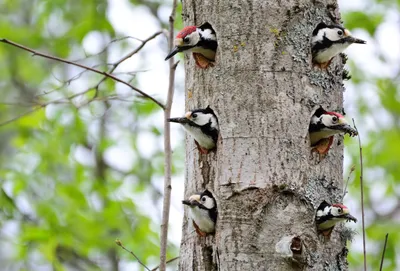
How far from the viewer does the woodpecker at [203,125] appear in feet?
9.64

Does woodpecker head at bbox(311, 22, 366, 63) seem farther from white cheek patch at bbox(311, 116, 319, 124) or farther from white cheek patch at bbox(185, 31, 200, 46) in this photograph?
white cheek patch at bbox(185, 31, 200, 46)

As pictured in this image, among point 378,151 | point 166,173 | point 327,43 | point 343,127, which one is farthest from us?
point 378,151

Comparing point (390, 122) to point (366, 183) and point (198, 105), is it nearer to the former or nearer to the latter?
point (366, 183)

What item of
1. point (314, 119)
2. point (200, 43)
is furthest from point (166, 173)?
point (314, 119)

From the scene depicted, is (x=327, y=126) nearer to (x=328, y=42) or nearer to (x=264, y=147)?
(x=264, y=147)

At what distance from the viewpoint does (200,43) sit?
9.96ft

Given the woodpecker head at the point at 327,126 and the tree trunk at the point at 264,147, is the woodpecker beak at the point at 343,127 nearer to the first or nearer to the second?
the woodpecker head at the point at 327,126

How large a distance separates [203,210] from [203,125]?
359 millimetres

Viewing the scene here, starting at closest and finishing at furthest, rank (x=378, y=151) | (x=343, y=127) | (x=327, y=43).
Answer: (x=343, y=127), (x=327, y=43), (x=378, y=151)

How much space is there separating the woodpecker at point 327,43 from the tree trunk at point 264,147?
36 millimetres

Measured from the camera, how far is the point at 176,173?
9.07 m

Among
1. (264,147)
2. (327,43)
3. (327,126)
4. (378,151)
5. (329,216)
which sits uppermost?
(378,151)

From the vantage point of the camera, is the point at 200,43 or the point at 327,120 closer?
the point at 327,120

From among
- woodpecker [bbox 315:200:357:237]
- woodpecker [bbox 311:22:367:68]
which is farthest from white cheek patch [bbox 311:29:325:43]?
woodpecker [bbox 315:200:357:237]
